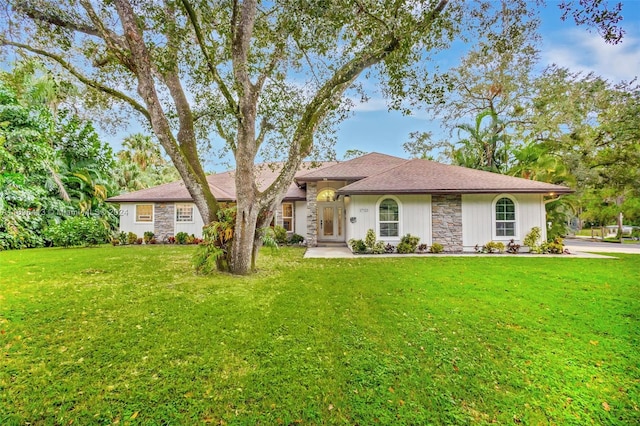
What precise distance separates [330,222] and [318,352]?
12.7 m

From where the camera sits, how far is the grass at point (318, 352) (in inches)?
102

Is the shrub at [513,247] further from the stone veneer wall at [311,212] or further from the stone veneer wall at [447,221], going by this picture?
the stone veneer wall at [311,212]

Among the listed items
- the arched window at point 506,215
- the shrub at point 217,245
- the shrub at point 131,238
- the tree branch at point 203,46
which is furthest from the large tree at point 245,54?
the shrub at point 131,238

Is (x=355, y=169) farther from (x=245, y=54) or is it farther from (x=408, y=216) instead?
(x=245, y=54)

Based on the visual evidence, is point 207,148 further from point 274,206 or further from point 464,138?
point 464,138

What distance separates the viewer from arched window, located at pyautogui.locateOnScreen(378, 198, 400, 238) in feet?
40.2

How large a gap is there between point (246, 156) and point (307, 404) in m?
5.79

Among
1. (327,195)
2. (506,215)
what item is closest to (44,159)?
(327,195)

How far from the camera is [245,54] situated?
6645 millimetres

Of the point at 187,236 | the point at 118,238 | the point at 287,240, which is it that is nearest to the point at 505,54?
the point at 287,240

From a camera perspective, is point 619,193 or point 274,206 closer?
point 274,206

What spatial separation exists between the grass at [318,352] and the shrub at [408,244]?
514cm

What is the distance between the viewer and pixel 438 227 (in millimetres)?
12242

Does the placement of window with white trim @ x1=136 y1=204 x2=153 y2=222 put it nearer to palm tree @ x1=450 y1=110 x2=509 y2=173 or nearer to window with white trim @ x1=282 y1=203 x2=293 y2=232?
window with white trim @ x1=282 y1=203 x2=293 y2=232
